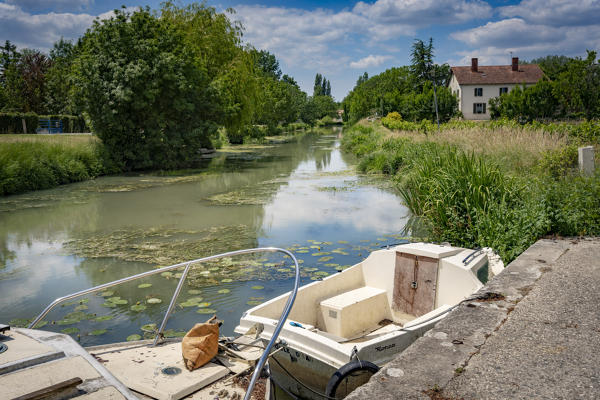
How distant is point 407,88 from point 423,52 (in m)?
5.28

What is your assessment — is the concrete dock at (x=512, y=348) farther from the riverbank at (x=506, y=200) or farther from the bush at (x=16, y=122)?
the bush at (x=16, y=122)

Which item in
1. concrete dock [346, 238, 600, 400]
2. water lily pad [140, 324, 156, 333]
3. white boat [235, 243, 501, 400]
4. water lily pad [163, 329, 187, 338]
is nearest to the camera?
concrete dock [346, 238, 600, 400]

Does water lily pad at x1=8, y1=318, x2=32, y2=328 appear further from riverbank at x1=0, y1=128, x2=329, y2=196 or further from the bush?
the bush

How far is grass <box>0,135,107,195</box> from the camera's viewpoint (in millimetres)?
18109

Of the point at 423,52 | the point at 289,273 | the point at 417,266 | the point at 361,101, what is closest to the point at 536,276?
the point at 417,266

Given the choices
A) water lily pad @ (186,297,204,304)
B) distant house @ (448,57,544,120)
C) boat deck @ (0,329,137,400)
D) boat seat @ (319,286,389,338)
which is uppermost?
distant house @ (448,57,544,120)

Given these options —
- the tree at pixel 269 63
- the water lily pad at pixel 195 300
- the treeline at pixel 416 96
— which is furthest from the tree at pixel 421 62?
the water lily pad at pixel 195 300

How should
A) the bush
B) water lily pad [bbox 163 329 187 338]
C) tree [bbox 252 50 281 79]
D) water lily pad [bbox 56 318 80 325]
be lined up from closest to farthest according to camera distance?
water lily pad [bbox 163 329 187 338], water lily pad [bbox 56 318 80 325], the bush, tree [bbox 252 50 281 79]

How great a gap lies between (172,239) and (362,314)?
20.6ft

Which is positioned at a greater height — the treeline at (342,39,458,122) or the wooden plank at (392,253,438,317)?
the treeline at (342,39,458,122)

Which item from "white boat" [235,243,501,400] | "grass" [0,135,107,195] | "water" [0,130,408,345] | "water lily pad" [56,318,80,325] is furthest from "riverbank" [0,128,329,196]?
"white boat" [235,243,501,400]

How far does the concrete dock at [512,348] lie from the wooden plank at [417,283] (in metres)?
0.73

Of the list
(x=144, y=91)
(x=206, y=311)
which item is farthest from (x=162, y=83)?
(x=206, y=311)

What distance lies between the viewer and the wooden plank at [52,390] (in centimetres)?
221
